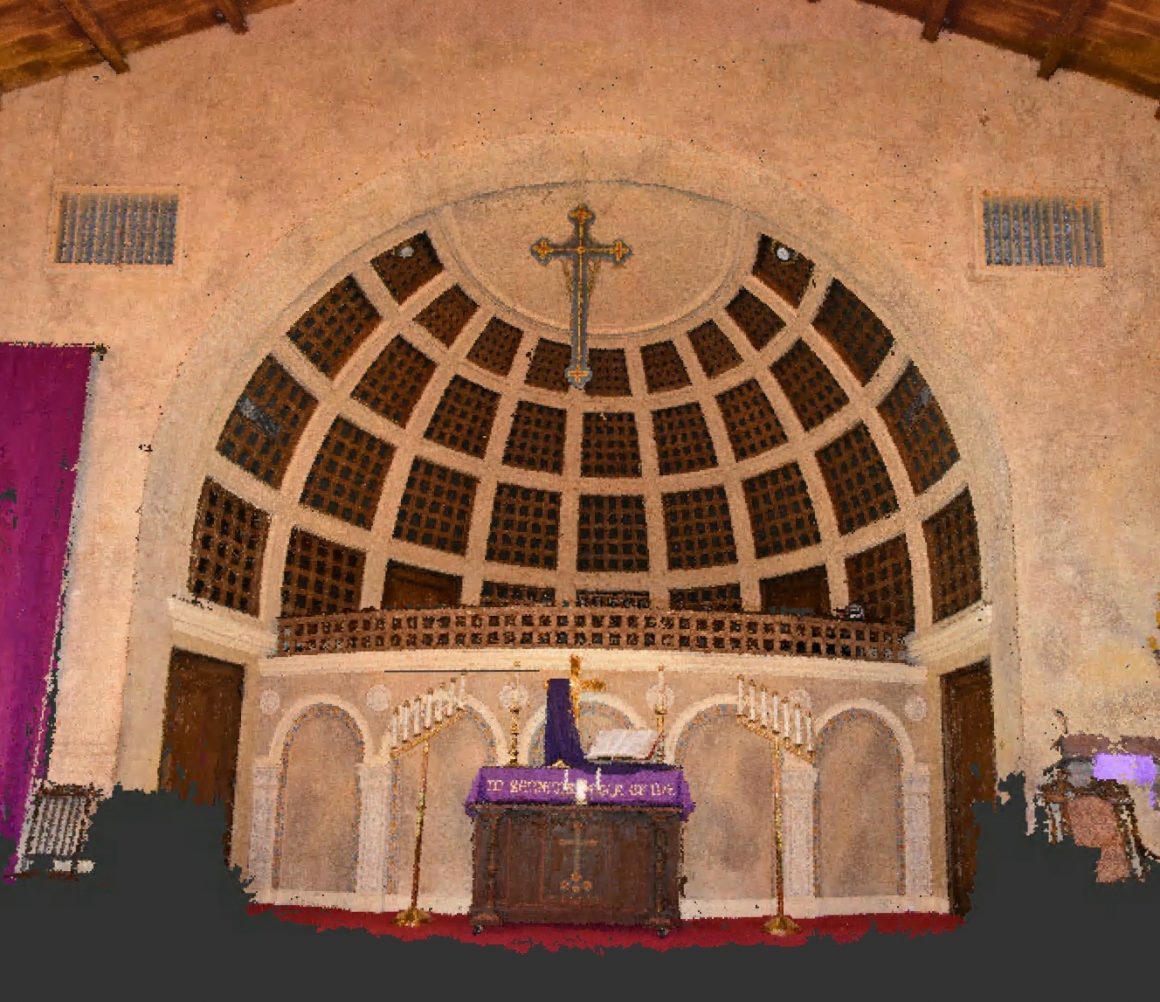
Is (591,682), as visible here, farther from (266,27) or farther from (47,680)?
(266,27)

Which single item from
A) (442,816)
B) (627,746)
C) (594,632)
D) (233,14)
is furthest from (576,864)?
(233,14)

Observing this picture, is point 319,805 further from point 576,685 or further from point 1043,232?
point 1043,232

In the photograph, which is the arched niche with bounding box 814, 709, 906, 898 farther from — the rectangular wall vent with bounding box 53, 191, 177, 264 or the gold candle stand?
the rectangular wall vent with bounding box 53, 191, 177, 264

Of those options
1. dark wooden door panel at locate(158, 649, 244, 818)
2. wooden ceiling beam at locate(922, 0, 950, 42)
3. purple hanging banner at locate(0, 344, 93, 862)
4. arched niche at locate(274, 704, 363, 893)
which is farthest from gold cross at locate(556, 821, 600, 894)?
wooden ceiling beam at locate(922, 0, 950, 42)

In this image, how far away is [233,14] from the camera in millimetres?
12273

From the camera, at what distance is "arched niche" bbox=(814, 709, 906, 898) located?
13383 millimetres

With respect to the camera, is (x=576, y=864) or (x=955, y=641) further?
(x=955, y=641)

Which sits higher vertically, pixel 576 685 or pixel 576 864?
pixel 576 685

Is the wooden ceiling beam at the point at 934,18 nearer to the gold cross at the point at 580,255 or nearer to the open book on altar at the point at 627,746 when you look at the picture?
the gold cross at the point at 580,255

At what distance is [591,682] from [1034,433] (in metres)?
5.02

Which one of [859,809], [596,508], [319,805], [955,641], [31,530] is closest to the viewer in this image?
[31,530]

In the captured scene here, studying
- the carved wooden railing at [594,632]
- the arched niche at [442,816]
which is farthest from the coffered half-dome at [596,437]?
the arched niche at [442,816]

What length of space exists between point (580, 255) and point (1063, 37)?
17.6 feet

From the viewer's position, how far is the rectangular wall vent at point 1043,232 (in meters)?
11.9
